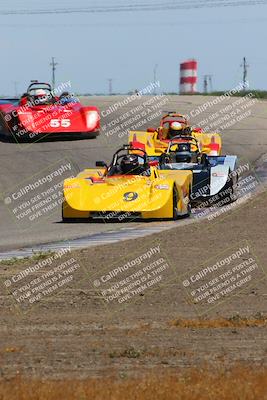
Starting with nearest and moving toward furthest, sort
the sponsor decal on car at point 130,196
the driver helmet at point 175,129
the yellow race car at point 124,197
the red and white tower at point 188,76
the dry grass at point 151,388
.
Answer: the dry grass at point 151,388
the yellow race car at point 124,197
the sponsor decal on car at point 130,196
the driver helmet at point 175,129
the red and white tower at point 188,76

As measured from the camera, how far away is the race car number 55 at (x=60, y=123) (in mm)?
34719

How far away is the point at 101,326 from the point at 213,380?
2.87 meters

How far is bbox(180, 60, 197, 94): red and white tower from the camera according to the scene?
69.9 meters

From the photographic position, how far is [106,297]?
12.0 m

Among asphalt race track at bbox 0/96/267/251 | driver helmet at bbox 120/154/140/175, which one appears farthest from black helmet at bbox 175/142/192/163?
driver helmet at bbox 120/154/140/175

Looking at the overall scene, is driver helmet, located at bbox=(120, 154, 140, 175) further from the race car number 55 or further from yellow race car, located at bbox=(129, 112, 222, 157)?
the race car number 55

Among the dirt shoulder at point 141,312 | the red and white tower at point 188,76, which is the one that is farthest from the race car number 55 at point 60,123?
the red and white tower at point 188,76

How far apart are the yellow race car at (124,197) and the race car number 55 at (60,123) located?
13020 millimetres

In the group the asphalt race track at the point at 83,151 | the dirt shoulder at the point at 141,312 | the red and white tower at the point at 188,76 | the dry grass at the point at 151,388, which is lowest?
the red and white tower at the point at 188,76

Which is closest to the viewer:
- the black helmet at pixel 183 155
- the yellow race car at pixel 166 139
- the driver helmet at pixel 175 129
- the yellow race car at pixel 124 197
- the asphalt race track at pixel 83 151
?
the asphalt race track at pixel 83 151

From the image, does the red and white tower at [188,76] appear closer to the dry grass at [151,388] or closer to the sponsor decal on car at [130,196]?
the sponsor decal on car at [130,196]

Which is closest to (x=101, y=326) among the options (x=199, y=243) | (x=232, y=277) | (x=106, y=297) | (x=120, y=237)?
(x=106, y=297)

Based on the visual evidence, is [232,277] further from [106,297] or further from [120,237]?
[120,237]

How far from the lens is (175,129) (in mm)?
30609
